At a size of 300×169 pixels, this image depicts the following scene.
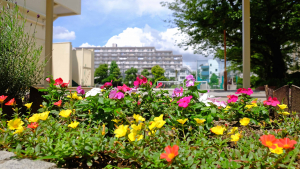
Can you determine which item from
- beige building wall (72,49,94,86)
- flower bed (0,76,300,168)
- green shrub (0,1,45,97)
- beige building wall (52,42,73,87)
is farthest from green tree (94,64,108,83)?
flower bed (0,76,300,168)

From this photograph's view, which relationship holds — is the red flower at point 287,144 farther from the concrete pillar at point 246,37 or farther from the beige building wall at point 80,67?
the beige building wall at point 80,67

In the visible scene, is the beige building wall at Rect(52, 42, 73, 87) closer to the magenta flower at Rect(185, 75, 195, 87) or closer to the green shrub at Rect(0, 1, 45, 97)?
the green shrub at Rect(0, 1, 45, 97)

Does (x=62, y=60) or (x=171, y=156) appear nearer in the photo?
(x=171, y=156)

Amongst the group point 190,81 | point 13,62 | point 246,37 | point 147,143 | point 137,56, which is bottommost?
point 147,143

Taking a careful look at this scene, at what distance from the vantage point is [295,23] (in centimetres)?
909

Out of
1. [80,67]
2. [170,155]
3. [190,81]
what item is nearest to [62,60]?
[80,67]

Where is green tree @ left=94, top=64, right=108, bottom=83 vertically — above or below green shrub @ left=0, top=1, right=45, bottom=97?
above

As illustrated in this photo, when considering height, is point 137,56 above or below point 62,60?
above

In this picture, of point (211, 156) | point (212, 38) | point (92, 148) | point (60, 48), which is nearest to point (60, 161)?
point (92, 148)

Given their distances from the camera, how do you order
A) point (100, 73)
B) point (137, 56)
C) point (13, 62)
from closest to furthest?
1. point (13, 62)
2. point (100, 73)
3. point (137, 56)

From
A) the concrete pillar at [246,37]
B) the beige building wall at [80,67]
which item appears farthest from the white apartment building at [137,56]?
the concrete pillar at [246,37]

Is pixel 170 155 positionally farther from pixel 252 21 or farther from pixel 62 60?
pixel 62 60

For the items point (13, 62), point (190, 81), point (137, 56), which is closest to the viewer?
point (190, 81)

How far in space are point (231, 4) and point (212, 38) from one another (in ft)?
8.17
